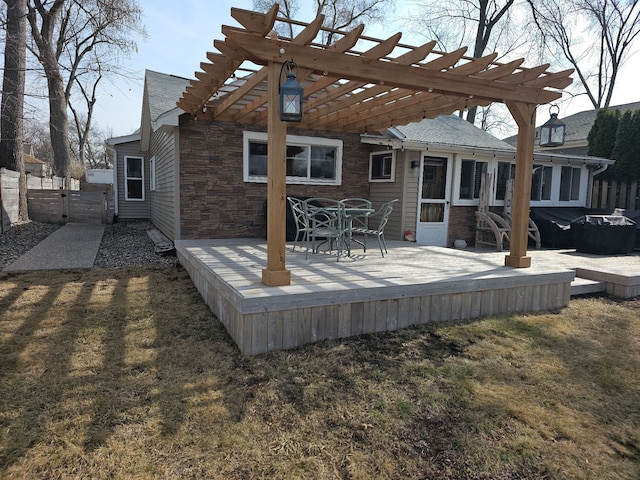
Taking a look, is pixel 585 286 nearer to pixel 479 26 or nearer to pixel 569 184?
pixel 569 184

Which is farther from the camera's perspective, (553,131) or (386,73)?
(553,131)

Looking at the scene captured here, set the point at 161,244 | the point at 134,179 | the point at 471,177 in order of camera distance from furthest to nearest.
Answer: the point at 134,179 → the point at 471,177 → the point at 161,244

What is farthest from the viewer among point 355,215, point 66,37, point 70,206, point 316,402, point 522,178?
point 66,37

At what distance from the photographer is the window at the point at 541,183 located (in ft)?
32.8

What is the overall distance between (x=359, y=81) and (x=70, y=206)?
→ 10.5 meters

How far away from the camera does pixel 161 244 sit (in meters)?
7.71

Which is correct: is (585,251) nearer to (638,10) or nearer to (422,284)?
(422,284)

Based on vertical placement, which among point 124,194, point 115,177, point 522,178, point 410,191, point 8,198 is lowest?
point 8,198

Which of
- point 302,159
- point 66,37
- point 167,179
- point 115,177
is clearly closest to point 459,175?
point 302,159

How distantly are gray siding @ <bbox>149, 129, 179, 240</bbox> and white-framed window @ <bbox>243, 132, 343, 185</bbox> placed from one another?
1.29m

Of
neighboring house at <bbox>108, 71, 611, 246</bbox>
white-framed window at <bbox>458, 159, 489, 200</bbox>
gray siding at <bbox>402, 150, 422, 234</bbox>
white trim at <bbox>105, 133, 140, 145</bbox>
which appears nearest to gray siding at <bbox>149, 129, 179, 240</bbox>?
neighboring house at <bbox>108, 71, 611, 246</bbox>

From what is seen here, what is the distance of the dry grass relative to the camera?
197 cm

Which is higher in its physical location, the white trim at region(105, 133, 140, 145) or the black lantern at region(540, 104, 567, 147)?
the white trim at region(105, 133, 140, 145)

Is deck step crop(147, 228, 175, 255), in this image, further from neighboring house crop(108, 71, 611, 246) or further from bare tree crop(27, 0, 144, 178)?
bare tree crop(27, 0, 144, 178)
